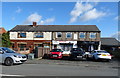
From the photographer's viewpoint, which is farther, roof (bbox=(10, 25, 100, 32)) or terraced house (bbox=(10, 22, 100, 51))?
roof (bbox=(10, 25, 100, 32))

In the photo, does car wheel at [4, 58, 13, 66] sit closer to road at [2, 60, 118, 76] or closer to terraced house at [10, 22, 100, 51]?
road at [2, 60, 118, 76]

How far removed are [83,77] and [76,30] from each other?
2377cm

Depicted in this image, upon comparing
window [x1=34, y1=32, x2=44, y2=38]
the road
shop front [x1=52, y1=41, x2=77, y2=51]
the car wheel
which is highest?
window [x1=34, y1=32, x2=44, y2=38]

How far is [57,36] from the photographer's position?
30625 mm

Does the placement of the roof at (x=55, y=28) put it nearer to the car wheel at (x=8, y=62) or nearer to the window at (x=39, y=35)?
the window at (x=39, y=35)

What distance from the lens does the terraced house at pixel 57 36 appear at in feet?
98.3

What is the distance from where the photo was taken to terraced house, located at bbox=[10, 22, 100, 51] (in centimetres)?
2997

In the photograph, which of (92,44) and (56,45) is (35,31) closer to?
(56,45)

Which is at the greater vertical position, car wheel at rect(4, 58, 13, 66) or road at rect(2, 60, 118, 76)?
car wheel at rect(4, 58, 13, 66)

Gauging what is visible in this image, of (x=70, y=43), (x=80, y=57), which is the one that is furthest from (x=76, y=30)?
(x=80, y=57)

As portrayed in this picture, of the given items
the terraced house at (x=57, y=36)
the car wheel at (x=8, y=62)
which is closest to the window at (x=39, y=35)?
the terraced house at (x=57, y=36)

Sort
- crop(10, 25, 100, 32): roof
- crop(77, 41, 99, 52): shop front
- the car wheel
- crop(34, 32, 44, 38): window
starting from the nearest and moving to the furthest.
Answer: the car wheel → crop(77, 41, 99, 52): shop front → crop(10, 25, 100, 32): roof → crop(34, 32, 44, 38): window

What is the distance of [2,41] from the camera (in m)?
31.0

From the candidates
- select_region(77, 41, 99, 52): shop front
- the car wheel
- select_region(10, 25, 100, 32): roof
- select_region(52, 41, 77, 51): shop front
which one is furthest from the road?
select_region(10, 25, 100, 32): roof
